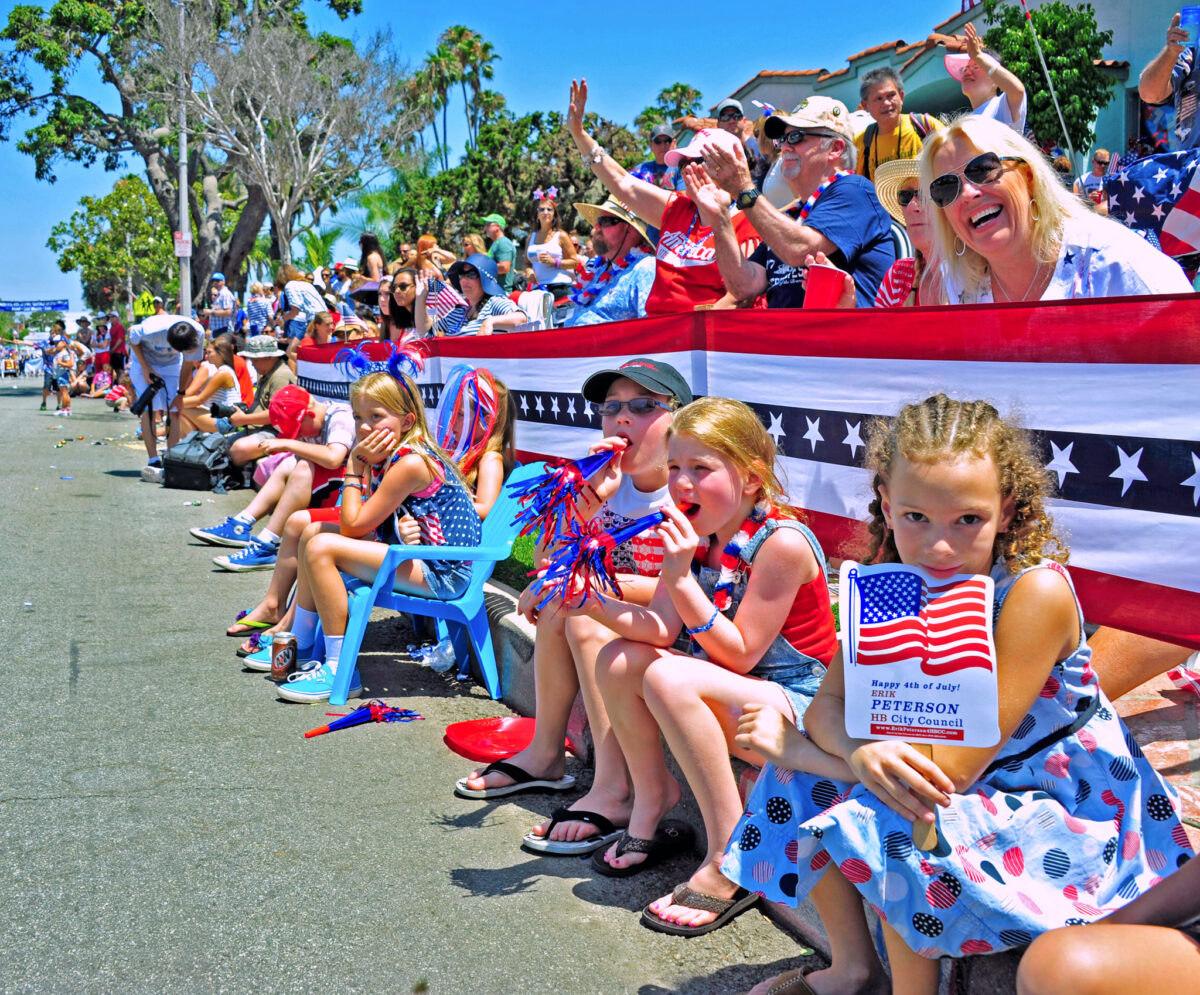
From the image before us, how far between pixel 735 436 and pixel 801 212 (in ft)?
7.99

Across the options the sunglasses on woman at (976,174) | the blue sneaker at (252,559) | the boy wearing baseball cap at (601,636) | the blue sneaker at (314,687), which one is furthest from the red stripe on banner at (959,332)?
the blue sneaker at (252,559)

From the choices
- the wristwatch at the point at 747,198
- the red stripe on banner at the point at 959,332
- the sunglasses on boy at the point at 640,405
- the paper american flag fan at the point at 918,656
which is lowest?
the paper american flag fan at the point at 918,656

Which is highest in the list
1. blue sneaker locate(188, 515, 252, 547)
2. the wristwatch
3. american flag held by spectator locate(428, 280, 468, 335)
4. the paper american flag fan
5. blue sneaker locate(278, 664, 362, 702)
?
the wristwatch

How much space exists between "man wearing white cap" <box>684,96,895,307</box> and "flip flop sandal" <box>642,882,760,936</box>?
8.97 ft

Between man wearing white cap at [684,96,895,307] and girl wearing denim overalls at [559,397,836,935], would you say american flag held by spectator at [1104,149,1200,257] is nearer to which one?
man wearing white cap at [684,96,895,307]

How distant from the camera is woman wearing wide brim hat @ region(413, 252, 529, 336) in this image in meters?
8.47

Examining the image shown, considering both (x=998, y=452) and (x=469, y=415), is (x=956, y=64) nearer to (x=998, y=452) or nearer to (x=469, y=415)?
(x=469, y=415)

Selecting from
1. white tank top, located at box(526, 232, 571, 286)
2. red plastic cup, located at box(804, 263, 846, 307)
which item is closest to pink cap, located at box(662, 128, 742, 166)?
red plastic cup, located at box(804, 263, 846, 307)

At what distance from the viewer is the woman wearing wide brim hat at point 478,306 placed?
847 centimetres

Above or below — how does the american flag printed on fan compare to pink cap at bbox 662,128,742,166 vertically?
below

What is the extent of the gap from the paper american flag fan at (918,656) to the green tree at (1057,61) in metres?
13.9

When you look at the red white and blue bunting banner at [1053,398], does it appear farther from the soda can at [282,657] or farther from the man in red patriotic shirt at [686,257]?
the soda can at [282,657]

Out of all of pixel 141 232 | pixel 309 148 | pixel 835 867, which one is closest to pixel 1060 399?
pixel 835 867

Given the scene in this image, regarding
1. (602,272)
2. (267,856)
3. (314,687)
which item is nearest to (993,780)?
(267,856)
